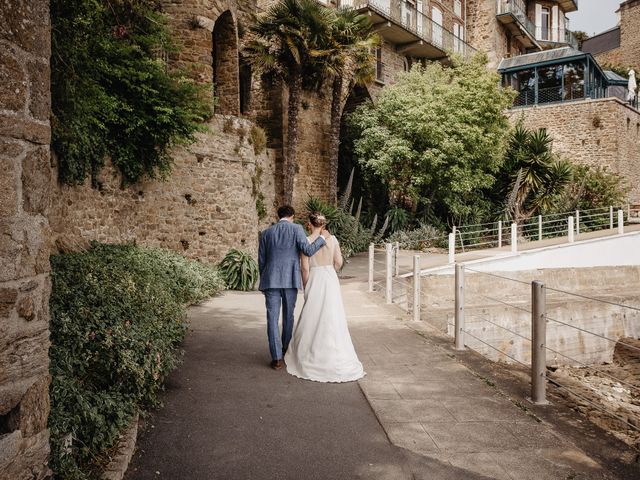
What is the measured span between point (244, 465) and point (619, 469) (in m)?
2.38

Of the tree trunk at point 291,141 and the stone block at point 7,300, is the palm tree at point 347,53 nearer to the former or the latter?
the tree trunk at point 291,141

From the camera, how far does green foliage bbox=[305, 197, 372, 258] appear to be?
1911 cm

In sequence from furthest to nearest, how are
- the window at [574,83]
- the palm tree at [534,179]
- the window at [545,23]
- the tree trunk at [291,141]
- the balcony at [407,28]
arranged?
the window at [545,23]
the window at [574,83]
the balcony at [407,28]
the palm tree at [534,179]
the tree trunk at [291,141]

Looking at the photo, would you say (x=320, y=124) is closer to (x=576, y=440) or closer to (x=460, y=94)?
(x=460, y=94)

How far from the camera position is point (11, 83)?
2.29 meters

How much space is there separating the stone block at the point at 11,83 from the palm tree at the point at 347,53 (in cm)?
1677

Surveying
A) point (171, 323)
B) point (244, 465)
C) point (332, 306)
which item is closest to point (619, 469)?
point (244, 465)

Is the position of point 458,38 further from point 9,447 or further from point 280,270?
point 9,447

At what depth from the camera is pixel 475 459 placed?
342 centimetres

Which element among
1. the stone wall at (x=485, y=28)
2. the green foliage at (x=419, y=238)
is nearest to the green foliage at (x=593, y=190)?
the green foliage at (x=419, y=238)

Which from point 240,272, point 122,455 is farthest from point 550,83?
point 122,455

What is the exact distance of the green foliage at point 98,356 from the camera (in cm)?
311

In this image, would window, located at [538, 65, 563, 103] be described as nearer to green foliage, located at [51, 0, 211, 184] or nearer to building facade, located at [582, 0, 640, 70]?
building facade, located at [582, 0, 640, 70]

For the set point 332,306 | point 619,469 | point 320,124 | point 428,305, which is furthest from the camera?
point 320,124
